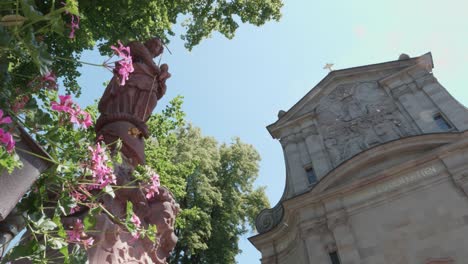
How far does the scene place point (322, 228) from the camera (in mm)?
13086

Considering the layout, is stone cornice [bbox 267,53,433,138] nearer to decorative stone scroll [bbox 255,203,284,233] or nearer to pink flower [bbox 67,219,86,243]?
decorative stone scroll [bbox 255,203,284,233]

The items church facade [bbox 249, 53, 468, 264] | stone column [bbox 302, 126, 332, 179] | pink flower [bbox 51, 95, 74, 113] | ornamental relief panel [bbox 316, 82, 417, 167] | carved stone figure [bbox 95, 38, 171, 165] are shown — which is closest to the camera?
pink flower [bbox 51, 95, 74, 113]

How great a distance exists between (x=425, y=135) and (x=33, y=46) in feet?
44.6

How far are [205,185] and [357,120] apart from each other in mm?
7348

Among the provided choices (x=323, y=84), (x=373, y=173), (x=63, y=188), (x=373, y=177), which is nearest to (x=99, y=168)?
(x=63, y=188)

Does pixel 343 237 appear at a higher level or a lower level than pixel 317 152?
lower

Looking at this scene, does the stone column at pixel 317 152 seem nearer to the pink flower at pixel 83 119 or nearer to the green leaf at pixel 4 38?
the pink flower at pixel 83 119

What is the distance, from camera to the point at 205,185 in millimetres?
17641

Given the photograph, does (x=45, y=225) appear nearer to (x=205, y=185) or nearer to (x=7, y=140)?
(x=7, y=140)

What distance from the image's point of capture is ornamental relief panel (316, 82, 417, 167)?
1527 cm

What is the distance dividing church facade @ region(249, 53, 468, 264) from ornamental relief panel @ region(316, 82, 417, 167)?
4 cm

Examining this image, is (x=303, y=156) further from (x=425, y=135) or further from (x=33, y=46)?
(x=33, y=46)

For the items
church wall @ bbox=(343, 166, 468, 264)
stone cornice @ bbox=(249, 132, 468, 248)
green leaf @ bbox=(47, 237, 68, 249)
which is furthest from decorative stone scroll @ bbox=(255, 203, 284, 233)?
green leaf @ bbox=(47, 237, 68, 249)

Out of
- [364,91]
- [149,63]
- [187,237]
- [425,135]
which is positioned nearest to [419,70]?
[364,91]
